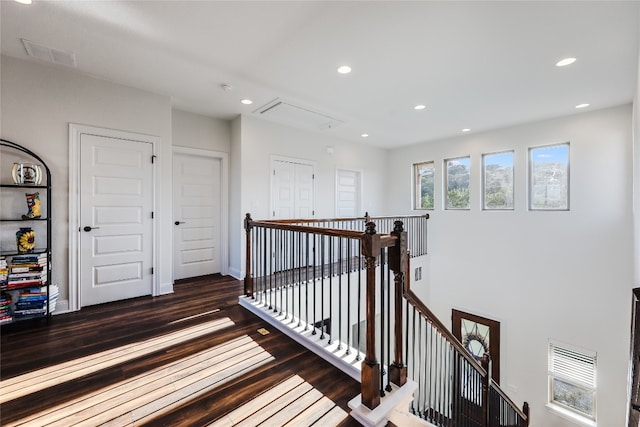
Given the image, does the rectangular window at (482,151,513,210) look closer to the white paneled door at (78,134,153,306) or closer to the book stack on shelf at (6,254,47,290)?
the white paneled door at (78,134,153,306)

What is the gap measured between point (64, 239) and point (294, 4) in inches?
135

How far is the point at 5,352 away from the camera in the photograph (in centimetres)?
222

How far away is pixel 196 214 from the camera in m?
4.58

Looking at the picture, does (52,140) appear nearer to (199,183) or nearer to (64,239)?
(64,239)

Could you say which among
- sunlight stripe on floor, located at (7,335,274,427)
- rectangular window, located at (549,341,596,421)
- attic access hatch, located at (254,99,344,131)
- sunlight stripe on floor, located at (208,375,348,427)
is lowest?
rectangular window, located at (549,341,596,421)

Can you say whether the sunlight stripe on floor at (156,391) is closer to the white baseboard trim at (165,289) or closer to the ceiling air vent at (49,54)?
the white baseboard trim at (165,289)

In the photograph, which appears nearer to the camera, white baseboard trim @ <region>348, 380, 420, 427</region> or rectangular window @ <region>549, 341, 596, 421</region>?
white baseboard trim @ <region>348, 380, 420, 427</region>

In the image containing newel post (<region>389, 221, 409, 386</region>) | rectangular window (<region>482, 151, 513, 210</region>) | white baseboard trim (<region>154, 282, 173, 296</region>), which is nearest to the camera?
newel post (<region>389, 221, 409, 386</region>)

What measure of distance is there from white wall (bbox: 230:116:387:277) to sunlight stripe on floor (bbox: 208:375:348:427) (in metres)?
2.91

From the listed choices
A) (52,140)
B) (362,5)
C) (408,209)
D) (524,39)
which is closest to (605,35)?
(524,39)

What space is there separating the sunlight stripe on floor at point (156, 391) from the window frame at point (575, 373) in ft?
17.7

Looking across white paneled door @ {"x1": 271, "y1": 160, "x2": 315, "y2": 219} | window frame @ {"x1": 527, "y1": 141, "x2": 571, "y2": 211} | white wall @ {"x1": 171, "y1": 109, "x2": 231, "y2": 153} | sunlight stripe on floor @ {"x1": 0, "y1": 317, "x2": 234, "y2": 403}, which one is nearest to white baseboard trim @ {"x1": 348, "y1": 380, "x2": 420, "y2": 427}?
sunlight stripe on floor @ {"x1": 0, "y1": 317, "x2": 234, "y2": 403}

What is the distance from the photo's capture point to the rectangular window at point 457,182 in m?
5.84

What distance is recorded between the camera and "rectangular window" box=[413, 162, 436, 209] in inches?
253
